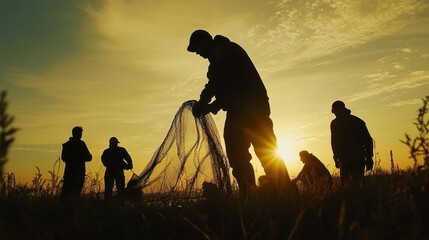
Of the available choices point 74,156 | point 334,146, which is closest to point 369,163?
point 334,146

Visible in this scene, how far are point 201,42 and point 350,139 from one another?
4585 mm

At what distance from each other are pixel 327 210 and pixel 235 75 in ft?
10.2

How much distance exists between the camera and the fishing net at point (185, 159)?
584cm

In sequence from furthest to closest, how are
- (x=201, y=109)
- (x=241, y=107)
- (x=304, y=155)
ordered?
(x=304, y=155) → (x=201, y=109) → (x=241, y=107)

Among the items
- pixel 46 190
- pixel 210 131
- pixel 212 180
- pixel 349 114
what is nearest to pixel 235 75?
pixel 210 131

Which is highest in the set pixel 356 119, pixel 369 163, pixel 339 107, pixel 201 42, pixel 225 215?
pixel 201 42

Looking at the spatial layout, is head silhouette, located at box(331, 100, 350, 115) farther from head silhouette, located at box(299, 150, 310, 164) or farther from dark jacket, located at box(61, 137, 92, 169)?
dark jacket, located at box(61, 137, 92, 169)

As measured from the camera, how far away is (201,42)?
5.91 meters

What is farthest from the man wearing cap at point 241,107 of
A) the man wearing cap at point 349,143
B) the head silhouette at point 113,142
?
the head silhouette at point 113,142

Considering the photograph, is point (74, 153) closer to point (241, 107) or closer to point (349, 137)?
point (241, 107)

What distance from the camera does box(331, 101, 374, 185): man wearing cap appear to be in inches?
334

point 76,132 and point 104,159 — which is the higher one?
point 76,132

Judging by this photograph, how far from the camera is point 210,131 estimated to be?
6.26 meters

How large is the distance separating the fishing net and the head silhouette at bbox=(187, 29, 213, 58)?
3.44ft
